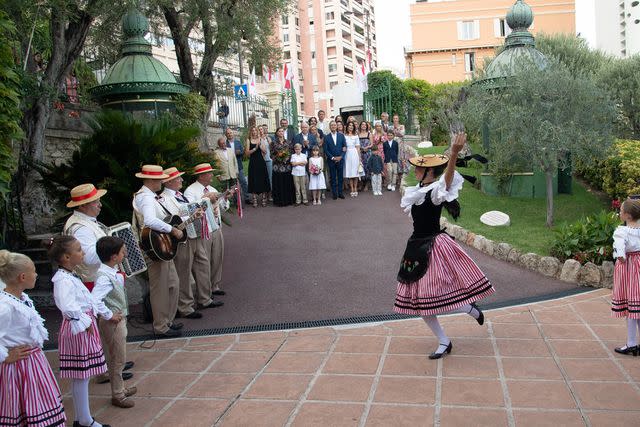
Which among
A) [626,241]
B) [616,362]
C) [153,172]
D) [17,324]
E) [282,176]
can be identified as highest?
[153,172]

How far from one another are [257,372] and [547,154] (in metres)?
7.94

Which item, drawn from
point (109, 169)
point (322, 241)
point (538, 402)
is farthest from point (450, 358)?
point (322, 241)

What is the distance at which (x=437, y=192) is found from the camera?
5582 mm

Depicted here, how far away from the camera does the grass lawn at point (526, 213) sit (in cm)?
1018

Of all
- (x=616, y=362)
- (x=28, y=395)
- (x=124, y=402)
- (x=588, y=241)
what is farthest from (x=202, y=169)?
(x=588, y=241)

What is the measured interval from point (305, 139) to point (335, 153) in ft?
2.74

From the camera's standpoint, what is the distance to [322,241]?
11.4 meters

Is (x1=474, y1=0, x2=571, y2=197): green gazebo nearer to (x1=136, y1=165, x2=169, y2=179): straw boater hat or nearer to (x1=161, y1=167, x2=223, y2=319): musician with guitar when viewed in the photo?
(x1=161, y1=167, x2=223, y2=319): musician with guitar

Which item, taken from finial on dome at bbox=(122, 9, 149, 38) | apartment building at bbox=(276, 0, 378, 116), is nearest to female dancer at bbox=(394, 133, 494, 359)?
finial on dome at bbox=(122, 9, 149, 38)

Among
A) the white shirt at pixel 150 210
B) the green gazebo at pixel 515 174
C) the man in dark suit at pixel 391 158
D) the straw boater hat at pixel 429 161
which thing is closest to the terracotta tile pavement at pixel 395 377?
the white shirt at pixel 150 210

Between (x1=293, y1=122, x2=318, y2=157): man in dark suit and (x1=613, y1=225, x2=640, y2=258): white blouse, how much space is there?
10.2 metres

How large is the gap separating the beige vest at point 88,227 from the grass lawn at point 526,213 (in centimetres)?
666

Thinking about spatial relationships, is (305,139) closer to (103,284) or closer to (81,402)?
(103,284)

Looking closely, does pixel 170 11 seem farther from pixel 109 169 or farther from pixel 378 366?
pixel 378 366
